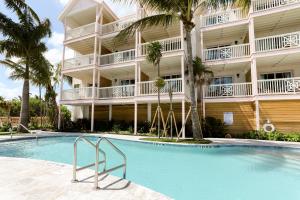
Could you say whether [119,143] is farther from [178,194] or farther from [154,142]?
[178,194]

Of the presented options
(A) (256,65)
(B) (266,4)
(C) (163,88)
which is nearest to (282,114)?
(A) (256,65)

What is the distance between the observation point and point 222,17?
15.3 metres

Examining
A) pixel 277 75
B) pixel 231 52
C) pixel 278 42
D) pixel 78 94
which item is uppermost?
pixel 278 42

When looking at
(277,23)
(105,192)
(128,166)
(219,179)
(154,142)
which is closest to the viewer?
(105,192)

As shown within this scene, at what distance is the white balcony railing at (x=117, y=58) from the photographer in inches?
661

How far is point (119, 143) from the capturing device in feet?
38.8

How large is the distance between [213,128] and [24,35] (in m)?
17.2

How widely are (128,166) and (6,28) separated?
623 inches

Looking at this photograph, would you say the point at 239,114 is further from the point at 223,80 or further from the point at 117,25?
the point at 117,25

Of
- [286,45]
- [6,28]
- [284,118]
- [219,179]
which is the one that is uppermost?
[6,28]

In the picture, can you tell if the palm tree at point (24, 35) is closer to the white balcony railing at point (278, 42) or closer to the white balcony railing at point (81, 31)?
the white balcony railing at point (81, 31)

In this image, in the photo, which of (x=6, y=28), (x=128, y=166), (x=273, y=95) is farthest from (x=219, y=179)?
(x=6, y=28)

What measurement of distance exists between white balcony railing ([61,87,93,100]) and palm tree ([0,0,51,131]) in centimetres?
318

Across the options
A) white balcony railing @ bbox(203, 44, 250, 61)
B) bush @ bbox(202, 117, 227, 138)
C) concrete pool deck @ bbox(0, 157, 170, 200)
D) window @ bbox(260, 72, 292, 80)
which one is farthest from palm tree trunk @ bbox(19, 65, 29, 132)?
window @ bbox(260, 72, 292, 80)
